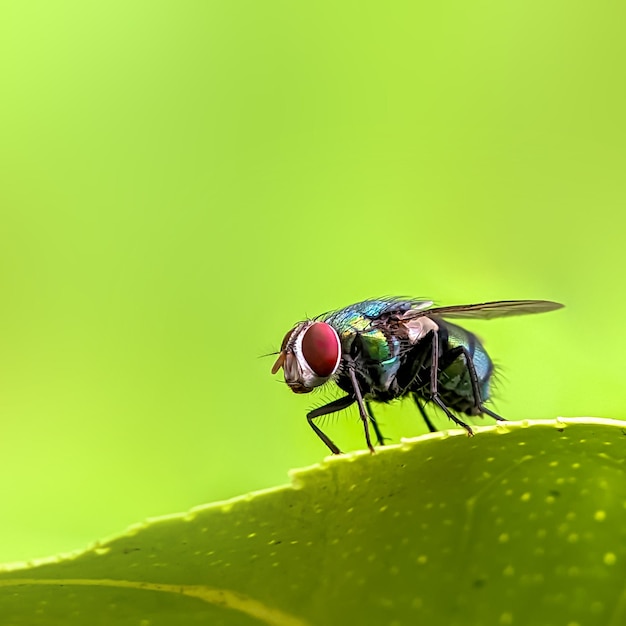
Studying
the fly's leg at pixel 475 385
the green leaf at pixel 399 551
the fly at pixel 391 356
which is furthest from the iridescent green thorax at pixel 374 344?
the green leaf at pixel 399 551

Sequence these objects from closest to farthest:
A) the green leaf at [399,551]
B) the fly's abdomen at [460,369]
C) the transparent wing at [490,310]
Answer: the green leaf at [399,551] < the transparent wing at [490,310] < the fly's abdomen at [460,369]

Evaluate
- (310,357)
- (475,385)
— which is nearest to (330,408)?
(310,357)

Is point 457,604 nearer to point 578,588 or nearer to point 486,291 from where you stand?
point 578,588

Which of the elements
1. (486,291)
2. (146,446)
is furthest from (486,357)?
(146,446)

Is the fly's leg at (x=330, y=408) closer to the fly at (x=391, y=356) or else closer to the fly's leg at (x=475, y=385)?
the fly at (x=391, y=356)

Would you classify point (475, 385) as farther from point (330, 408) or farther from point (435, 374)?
point (330, 408)

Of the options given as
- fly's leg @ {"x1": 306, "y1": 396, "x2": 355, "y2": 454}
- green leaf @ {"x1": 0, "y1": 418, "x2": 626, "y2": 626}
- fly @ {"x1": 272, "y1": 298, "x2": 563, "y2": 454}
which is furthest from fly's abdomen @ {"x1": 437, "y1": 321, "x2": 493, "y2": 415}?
green leaf @ {"x1": 0, "y1": 418, "x2": 626, "y2": 626}

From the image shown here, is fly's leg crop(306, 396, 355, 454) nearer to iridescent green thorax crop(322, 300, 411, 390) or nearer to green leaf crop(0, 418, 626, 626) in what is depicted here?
iridescent green thorax crop(322, 300, 411, 390)
